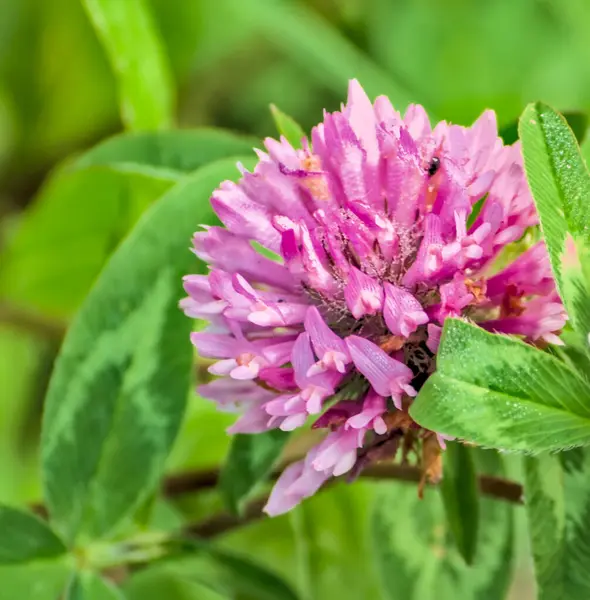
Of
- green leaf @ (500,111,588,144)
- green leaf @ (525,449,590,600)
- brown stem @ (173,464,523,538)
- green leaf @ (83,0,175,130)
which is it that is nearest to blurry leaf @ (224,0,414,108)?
green leaf @ (83,0,175,130)

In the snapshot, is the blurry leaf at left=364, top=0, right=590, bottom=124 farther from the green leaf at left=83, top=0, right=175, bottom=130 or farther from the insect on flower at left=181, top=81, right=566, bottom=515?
the insect on flower at left=181, top=81, right=566, bottom=515

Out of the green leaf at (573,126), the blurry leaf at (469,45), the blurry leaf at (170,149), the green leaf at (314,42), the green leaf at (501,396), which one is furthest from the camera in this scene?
the blurry leaf at (469,45)

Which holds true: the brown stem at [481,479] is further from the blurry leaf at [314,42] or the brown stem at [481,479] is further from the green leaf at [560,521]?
the blurry leaf at [314,42]

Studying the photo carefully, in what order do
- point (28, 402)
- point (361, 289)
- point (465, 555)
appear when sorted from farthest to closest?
point (28, 402)
point (465, 555)
point (361, 289)

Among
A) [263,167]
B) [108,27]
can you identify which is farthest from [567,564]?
[108,27]

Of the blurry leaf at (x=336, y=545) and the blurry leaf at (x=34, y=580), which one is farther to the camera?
the blurry leaf at (x=336, y=545)

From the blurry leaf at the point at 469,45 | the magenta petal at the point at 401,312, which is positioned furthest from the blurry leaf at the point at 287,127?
the blurry leaf at the point at 469,45

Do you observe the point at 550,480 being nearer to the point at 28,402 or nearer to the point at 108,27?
the point at 108,27
